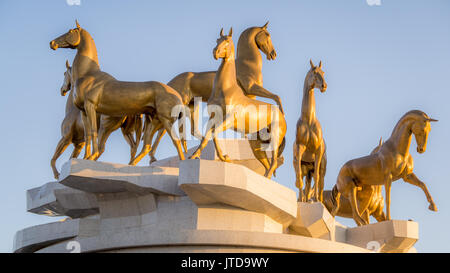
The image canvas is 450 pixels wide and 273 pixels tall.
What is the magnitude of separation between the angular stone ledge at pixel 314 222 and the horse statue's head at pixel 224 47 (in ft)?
14.1

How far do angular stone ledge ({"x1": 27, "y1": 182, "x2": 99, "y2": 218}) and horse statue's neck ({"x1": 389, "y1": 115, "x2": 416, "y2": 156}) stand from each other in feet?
26.0

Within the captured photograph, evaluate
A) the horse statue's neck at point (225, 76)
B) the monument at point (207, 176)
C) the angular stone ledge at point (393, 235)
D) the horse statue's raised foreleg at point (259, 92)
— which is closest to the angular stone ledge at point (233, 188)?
the monument at point (207, 176)

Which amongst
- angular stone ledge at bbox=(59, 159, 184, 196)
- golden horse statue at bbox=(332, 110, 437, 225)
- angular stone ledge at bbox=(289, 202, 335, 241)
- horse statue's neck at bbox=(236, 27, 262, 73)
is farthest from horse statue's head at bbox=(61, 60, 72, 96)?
golden horse statue at bbox=(332, 110, 437, 225)

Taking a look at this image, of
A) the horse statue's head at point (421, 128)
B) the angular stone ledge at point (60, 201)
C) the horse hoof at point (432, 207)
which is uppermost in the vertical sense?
the horse statue's head at point (421, 128)

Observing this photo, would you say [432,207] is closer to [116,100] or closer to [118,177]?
[118,177]

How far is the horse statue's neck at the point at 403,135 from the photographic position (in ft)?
59.6

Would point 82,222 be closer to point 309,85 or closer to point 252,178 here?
point 252,178

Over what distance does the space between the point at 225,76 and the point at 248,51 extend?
3115 mm

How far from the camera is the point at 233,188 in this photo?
14336mm

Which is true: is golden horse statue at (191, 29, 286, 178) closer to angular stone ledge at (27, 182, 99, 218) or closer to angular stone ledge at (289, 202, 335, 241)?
angular stone ledge at (289, 202, 335, 241)

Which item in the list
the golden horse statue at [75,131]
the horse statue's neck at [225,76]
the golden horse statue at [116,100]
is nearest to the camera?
the horse statue's neck at [225,76]

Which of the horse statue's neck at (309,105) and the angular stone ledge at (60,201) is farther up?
the horse statue's neck at (309,105)

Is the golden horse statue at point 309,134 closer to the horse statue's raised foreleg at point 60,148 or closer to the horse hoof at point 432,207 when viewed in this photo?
the horse hoof at point 432,207

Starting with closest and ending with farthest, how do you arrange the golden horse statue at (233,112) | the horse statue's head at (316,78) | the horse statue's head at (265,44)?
the golden horse statue at (233,112) → the horse statue's head at (316,78) → the horse statue's head at (265,44)
